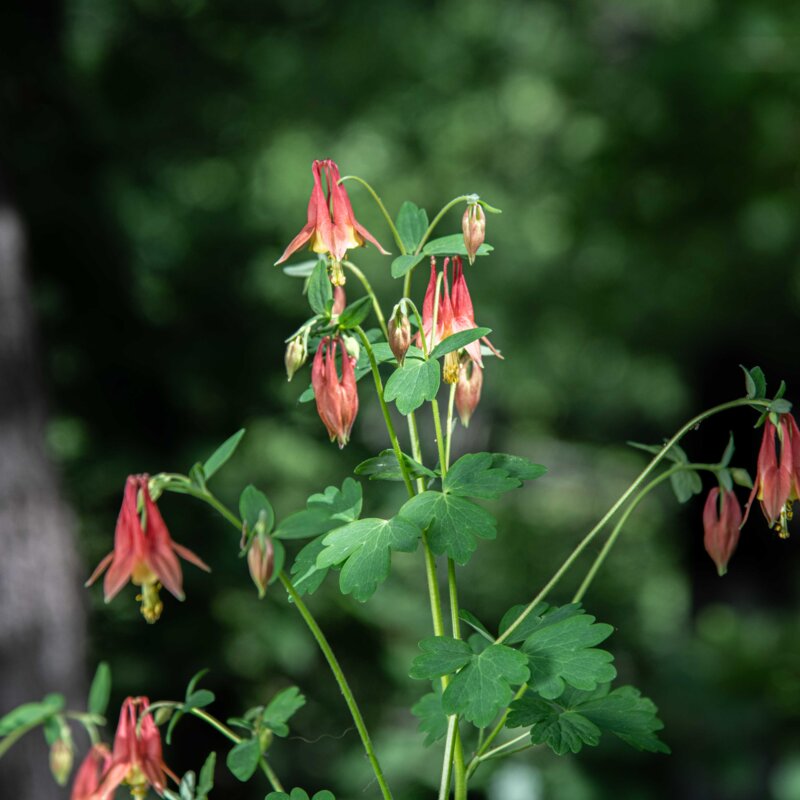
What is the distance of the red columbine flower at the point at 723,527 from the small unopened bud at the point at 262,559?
41 centimetres

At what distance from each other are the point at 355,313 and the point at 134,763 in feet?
1.43

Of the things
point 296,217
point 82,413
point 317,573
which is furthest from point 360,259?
point 317,573

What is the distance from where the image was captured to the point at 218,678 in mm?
4113

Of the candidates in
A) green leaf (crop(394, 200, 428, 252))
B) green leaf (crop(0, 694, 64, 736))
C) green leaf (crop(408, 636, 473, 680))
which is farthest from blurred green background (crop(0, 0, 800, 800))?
green leaf (crop(408, 636, 473, 680))

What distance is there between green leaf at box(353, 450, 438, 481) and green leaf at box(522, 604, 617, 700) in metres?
0.17

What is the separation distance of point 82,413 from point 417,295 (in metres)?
1.80

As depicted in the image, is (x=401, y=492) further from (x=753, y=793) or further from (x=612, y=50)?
(x=612, y=50)

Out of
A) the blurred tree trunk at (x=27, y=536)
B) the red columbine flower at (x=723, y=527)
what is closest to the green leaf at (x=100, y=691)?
the red columbine flower at (x=723, y=527)

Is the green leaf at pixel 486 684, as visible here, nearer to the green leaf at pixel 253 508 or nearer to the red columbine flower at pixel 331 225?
the green leaf at pixel 253 508

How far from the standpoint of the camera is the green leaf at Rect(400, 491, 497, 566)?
37.0 inches

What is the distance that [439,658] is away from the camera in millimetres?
949

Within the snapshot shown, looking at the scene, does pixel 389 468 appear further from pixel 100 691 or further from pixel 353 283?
pixel 353 283

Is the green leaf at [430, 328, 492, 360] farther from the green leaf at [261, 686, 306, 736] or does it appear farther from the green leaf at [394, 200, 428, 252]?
the green leaf at [261, 686, 306, 736]

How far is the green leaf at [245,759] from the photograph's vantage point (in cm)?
104
